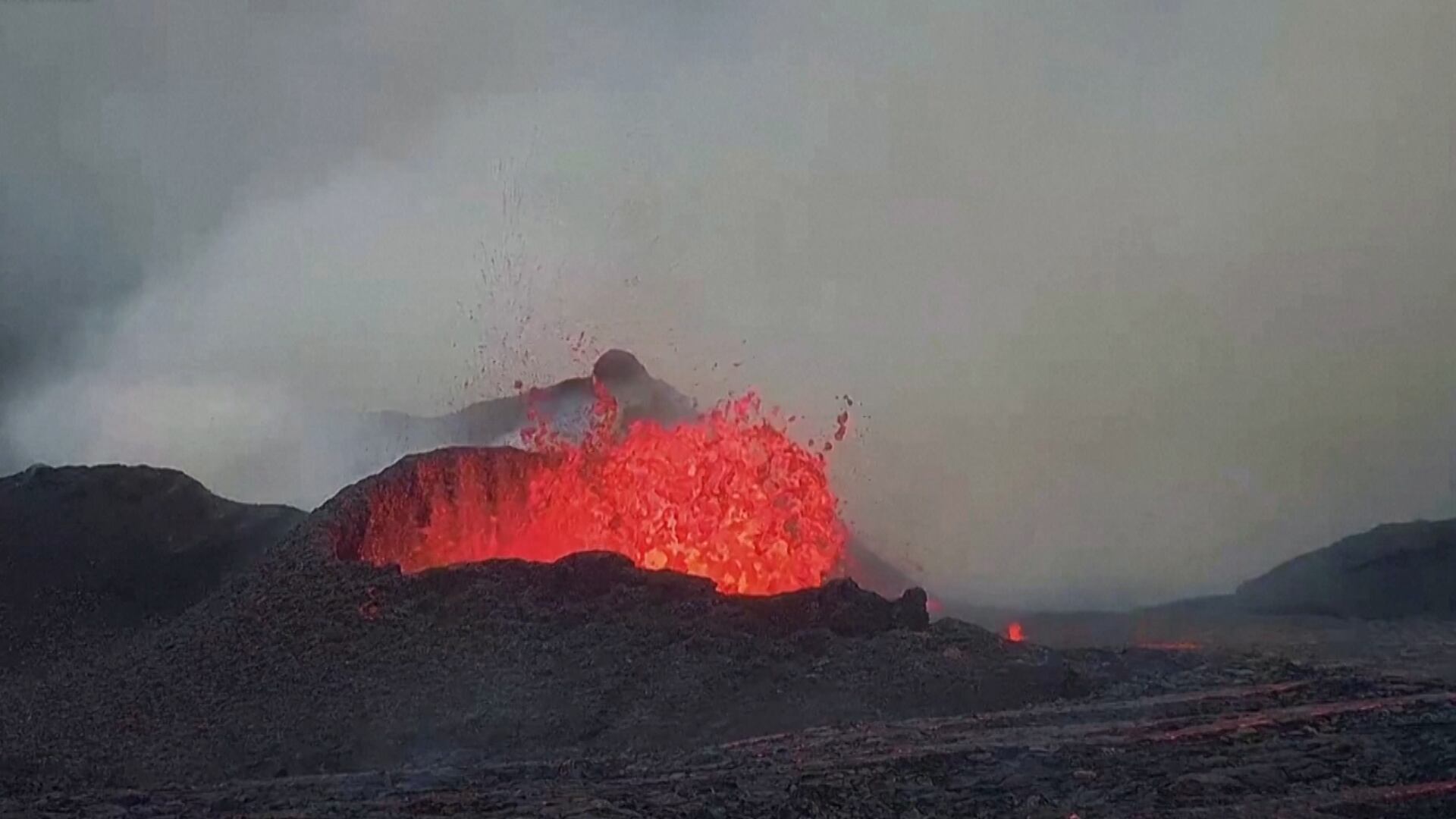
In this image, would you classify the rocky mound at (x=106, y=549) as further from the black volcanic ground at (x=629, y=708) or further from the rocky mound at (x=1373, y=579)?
the rocky mound at (x=1373, y=579)

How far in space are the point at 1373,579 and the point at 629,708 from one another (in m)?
27.6

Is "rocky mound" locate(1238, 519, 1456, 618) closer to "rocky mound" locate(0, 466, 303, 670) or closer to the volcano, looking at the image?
the volcano

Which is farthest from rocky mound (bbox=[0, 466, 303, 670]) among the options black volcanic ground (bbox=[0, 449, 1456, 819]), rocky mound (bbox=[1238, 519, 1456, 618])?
rocky mound (bbox=[1238, 519, 1456, 618])

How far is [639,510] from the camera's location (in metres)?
A: 25.8

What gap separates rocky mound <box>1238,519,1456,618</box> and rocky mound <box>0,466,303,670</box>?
26805 millimetres

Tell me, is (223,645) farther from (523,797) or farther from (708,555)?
(523,797)

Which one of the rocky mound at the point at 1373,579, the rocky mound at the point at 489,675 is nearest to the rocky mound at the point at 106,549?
the rocky mound at the point at 489,675

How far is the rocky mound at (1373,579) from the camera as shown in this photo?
36.7 metres

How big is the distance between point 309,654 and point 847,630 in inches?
314

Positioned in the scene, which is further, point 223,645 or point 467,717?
point 223,645

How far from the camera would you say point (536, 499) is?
2680 centimetres

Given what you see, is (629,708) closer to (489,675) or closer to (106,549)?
(489,675)

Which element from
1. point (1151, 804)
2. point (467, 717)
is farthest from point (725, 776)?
point (467, 717)

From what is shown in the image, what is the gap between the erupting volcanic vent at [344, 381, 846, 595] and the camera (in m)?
25.0
